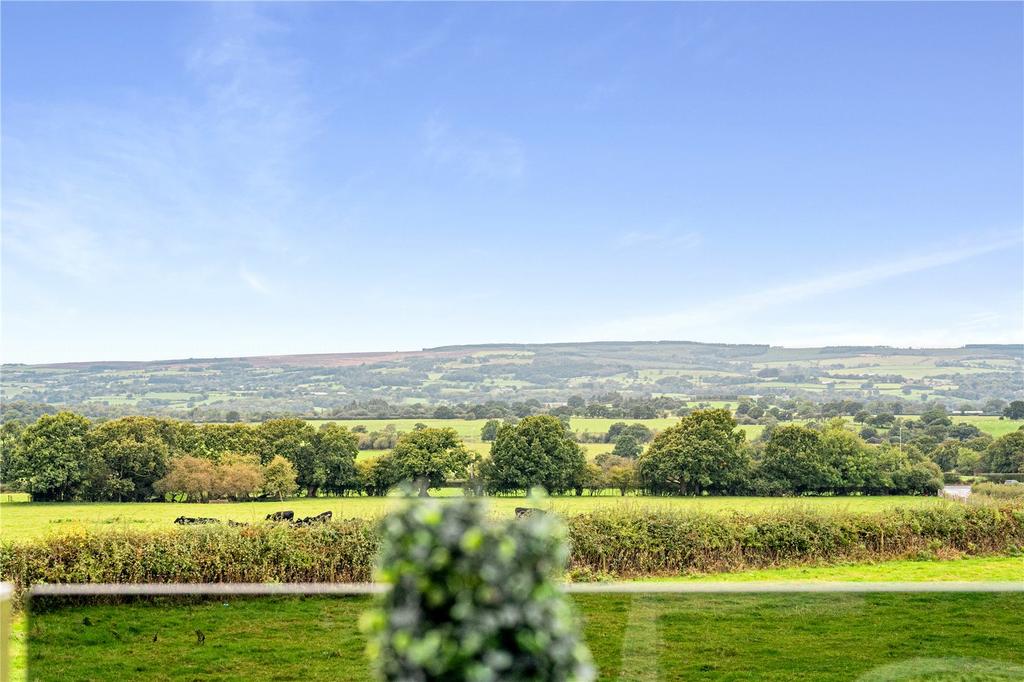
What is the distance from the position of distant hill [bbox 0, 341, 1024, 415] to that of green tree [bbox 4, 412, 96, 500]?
1.23 meters

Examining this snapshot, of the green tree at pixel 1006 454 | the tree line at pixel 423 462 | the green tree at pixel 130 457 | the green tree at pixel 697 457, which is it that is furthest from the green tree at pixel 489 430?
the green tree at pixel 1006 454

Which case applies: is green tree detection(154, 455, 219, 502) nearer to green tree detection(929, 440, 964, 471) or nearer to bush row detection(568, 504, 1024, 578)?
bush row detection(568, 504, 1024, 578)

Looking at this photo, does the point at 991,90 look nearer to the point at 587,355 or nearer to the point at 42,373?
the point at 587,355

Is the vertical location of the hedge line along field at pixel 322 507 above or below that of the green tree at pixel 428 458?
below

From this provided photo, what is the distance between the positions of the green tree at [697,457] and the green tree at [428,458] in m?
2.45

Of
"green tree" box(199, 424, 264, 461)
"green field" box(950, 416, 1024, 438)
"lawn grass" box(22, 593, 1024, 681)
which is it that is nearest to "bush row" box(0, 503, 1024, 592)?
"lawn grass" box(22, 593, 1024, 681)

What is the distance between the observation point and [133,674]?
14.7ft

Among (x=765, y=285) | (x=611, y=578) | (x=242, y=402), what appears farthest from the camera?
(x=765, y=285)

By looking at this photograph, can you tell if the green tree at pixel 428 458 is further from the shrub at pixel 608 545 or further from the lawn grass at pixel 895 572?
the lawn grass at pixel 895 572

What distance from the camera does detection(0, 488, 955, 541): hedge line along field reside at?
825cm

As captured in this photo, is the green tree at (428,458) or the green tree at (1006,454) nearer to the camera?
the green tree at (428,458)

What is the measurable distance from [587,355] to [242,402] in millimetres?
5937

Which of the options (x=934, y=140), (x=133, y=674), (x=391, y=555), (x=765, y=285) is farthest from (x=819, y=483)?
(x=391, y=555)

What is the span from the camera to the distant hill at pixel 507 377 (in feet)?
44.2
